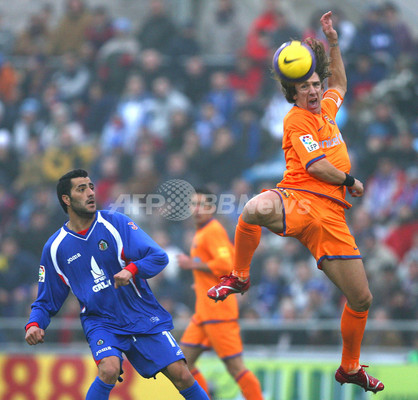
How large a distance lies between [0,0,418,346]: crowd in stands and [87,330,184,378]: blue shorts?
5495mm

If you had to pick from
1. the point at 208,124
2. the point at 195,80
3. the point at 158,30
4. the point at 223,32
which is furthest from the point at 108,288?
the point at 223,32

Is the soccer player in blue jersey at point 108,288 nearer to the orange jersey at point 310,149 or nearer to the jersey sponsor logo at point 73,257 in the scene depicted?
the jersey sponsor logo at point 73,257

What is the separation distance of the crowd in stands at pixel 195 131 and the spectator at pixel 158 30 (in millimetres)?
28

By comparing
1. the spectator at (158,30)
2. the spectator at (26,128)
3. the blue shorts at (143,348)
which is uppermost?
the spectator at (158,30)

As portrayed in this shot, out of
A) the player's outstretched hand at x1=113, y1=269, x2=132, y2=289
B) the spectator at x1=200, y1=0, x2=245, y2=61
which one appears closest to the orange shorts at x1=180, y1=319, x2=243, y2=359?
the player's outstretched hand at x1=113, y1=269, x2=132, y2=289

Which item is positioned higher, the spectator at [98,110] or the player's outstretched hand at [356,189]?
the spectator at [98,110]

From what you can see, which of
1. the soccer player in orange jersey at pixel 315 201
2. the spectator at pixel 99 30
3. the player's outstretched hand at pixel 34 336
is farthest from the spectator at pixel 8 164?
the soccer player in orange jersey at pixel 315 201

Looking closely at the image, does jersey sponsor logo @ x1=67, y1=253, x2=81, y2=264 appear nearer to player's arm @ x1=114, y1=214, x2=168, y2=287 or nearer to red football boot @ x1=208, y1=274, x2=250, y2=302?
player's arm @ x1=114, y1=214, x2=168, y2=287

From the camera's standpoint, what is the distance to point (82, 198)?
26.7ft

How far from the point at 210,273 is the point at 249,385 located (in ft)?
4.64

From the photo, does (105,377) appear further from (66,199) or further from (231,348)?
(231,348)

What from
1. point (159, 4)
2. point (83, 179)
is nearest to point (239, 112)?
point (159, 4)

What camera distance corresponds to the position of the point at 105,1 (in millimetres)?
21156

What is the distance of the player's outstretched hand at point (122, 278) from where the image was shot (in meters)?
7.57
